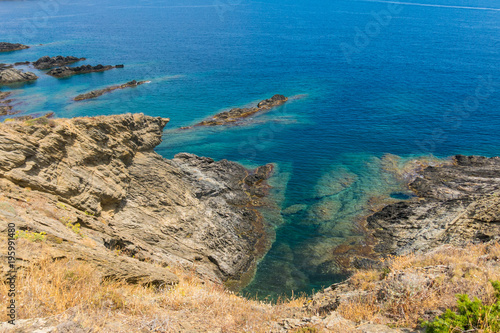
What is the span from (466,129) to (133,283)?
57.7 metres

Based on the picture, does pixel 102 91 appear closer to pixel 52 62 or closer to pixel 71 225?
pixel 52 62

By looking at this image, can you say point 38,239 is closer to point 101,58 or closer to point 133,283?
point 133,283

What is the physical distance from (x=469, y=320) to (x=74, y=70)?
10482cm

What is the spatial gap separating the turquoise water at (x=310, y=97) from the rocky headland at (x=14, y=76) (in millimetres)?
4249

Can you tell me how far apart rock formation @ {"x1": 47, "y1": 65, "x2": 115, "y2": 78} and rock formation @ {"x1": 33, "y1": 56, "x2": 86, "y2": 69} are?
7718mm

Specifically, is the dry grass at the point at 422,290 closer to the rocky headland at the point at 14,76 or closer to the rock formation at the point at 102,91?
the rock formation at the point at 102,91

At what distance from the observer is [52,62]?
317 feet

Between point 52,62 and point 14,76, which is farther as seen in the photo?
point 52,62

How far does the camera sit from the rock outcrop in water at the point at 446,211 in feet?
77.6

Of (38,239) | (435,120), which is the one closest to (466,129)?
(435,120)

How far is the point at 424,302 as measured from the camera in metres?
11.0

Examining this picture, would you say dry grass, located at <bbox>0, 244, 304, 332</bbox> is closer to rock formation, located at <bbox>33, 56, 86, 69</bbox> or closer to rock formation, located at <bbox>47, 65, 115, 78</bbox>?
rock formation, located at <bbox>47, 65, 115, 78</bbox>

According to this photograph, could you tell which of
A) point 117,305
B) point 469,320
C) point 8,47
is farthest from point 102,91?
point 469,320

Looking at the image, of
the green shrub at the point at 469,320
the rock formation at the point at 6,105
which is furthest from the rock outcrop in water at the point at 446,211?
the rock formation at the point at 6,105
